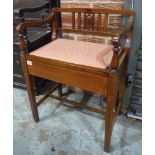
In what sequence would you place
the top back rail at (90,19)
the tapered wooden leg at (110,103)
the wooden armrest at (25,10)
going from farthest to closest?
1. the wooden armrest at (25,10)
2. the top back rail at (90,19)
3. the tapered wooden leg at (110,103)

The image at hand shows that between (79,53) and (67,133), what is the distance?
0.60 metres

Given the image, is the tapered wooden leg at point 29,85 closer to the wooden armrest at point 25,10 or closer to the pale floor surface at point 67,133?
the pale floor surface at point 67,133

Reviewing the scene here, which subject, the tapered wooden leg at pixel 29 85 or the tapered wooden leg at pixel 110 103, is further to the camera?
the tapered wooden leg at pixel 29 85

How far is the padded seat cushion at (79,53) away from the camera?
0.99 metres

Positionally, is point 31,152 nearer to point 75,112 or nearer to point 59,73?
point 75,112

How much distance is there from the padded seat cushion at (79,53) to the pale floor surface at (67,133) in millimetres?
574

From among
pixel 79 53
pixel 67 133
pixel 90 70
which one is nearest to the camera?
pixel 90 70

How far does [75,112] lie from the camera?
4.97 feet

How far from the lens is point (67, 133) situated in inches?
52.6

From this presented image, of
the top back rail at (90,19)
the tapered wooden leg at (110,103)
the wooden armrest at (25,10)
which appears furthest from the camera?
the wooden armrest at (25,10)

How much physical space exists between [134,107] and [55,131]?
2.00 ft


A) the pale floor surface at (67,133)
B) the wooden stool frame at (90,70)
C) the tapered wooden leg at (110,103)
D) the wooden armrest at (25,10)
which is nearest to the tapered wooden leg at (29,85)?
the wooden stool frame at (90,70)

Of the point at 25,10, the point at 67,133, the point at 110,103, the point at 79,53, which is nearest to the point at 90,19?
the point at 79,53

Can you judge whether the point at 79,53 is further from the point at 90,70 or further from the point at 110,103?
the point at 110,103
